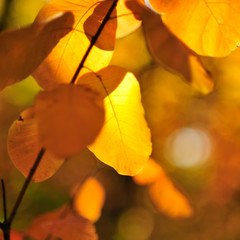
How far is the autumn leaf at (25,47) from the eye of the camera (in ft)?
1.42

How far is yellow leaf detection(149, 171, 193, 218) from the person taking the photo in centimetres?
109

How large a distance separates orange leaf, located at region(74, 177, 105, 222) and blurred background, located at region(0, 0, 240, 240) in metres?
1.66

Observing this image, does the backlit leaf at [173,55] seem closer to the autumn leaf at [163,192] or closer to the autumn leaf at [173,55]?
the autumn leaf at [173,55]

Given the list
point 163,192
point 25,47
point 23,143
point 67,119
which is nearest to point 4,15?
point 163,192

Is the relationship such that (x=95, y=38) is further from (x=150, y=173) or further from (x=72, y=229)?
(x=150, y=173)

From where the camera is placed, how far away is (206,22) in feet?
1.73

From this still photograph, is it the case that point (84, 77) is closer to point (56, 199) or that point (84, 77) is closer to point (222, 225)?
point (56, 199)

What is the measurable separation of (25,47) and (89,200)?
0.78 metres

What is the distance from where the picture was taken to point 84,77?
552 mm

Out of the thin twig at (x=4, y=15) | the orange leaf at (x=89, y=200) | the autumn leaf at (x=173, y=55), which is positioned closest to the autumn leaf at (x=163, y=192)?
the orange leaf at (x=89, y=200)

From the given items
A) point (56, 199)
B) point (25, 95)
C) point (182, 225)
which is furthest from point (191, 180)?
point (25, 95)

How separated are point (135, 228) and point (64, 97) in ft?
13.9

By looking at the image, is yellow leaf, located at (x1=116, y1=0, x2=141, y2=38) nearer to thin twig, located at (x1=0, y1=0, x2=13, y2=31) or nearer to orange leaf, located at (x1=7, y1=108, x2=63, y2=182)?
orange leaf, located at (x1=7, y1=108, x2=63, y2=182)

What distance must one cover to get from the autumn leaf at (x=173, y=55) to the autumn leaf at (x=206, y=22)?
0.06 m
